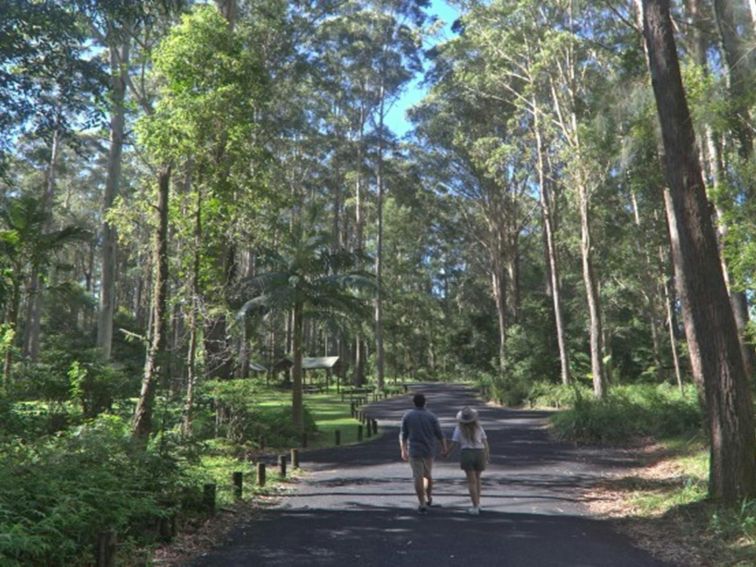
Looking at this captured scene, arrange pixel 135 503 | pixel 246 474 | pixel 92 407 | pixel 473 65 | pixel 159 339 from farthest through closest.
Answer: pixel 473 65 → pixel 92 407 → pixel 246 474 → pixel 159 339 → pixel 135 503

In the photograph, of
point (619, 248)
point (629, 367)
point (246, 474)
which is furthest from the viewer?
point (629, 367)

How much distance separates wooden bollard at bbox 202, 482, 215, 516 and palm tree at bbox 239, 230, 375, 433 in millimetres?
9590

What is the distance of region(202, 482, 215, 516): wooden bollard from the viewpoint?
812cm

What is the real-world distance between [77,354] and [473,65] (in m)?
21.5

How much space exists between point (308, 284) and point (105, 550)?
13748 millimetres

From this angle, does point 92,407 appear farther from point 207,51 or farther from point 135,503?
point 135,503

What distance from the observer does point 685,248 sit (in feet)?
27.8

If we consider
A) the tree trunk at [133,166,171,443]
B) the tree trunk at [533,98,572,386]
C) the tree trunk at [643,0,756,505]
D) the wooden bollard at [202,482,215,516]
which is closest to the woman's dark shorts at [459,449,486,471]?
the tree trunk at [643,0,756,505]

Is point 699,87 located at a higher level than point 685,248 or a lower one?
higher

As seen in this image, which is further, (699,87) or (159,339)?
(699,87)

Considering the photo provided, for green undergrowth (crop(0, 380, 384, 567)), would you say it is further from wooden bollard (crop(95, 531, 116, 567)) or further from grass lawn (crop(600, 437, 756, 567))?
grass lawn (crop(600, 437, 756, 567))

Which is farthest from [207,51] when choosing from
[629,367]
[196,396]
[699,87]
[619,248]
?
[629,367]

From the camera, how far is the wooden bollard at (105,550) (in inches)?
197

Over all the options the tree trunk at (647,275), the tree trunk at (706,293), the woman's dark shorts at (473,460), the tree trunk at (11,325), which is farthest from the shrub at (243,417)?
the tree trunk at (647,275)
